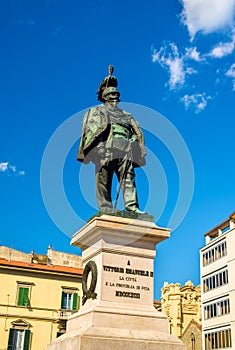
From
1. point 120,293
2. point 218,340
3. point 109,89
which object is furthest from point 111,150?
point 218,340

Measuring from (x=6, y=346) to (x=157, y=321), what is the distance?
37175mm

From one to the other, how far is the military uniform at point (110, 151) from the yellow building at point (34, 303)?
3624 centimetres

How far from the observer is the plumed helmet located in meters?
12.6

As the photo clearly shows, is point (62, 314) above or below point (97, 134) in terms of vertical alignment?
above

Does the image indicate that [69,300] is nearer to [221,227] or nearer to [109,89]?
[221,227]

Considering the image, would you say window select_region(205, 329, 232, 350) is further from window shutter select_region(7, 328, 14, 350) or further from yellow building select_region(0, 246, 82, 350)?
window shutter select_region(7, 328, 14, 350)

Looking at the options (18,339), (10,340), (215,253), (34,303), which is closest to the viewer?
(10,340)

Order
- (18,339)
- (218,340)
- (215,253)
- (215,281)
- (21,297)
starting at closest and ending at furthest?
(18,339) < (21,297) < (218,340) < (215,281) < (215,253)

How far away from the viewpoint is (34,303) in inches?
1829

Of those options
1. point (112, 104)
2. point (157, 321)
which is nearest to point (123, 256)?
point (157, 321)

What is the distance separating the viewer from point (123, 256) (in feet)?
33.5

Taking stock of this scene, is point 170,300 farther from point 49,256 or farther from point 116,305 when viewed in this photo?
point 116,305

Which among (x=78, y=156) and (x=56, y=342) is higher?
(x=78, y=156)

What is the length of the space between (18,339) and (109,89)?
36890mm
